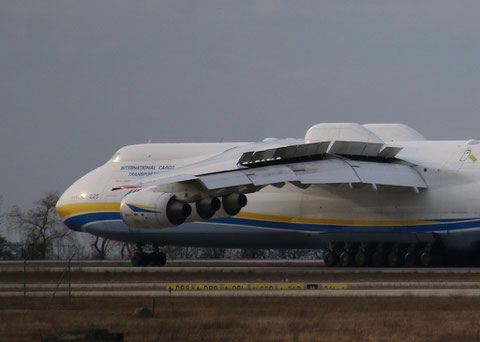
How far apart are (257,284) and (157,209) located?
6.66 m

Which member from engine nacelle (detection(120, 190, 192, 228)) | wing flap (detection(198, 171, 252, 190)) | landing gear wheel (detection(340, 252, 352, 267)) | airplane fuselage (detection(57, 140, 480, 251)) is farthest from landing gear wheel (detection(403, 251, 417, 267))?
engine nacelle (detection(120, 190, 192, 228))

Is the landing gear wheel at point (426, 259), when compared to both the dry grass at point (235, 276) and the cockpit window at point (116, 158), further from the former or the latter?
the cockpit window at point (116, 158)

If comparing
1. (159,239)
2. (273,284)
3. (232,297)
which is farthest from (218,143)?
(232,297)

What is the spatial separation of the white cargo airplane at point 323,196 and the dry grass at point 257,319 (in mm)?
10396

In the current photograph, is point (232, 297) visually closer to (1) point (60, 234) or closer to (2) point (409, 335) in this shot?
(2) point (409, 335)

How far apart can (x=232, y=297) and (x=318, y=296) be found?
189 centimetres

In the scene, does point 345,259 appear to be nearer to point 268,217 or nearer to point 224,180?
point 268,217

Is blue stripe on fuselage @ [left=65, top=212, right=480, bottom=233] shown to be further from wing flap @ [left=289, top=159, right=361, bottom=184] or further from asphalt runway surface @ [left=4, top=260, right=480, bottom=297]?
wing flap @ [left=289, top=159, right=361, bottom=184]

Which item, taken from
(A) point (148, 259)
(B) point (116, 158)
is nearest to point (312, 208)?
(A) point (148, 259)

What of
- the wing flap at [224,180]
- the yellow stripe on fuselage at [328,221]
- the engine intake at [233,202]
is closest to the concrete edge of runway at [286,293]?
the wing flap at [224,180]

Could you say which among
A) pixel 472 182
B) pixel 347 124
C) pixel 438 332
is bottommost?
pixel 438 332

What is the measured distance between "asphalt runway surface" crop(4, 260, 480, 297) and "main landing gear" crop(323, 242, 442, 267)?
140 centimetres

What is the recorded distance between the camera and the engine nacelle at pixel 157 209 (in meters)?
32.4

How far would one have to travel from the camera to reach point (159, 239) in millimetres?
40750
